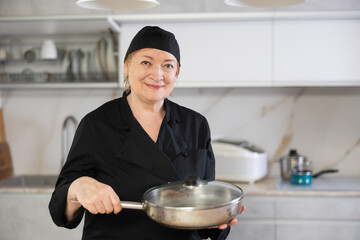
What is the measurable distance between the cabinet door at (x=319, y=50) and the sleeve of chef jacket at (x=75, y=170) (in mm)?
1652

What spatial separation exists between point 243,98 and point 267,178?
0.58m

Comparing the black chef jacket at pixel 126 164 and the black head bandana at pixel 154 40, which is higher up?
the black head bandana at pixel 154 40

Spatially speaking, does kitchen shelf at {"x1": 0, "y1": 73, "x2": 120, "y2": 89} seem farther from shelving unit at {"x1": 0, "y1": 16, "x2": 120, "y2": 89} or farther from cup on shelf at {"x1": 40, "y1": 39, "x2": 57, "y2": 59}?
cup on shelf at {"x1": 40, "y1": 39, "x2": 57, "y2": 59}

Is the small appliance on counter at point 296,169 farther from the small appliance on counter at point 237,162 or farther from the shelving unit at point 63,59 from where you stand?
the shelving unit at point 63,59

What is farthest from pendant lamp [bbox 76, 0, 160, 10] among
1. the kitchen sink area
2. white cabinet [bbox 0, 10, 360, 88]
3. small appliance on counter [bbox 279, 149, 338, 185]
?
the kitchen sink area

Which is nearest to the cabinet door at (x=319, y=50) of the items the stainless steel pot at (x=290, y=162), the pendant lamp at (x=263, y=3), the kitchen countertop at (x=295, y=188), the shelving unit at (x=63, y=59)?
the stainless steel pot at (x=290, y=162)

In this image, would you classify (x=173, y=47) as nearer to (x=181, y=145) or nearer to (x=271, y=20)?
(x=181, y=145)

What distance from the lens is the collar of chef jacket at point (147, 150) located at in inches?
54.4

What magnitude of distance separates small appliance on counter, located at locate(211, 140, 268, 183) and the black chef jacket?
134 centimetres

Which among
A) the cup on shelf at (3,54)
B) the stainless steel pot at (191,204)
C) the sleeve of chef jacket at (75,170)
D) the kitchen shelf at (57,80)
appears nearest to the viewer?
the stainless steel pot at (191,204)

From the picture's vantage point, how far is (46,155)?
3209 millimetres

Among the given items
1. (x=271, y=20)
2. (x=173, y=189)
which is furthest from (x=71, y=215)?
(x=271, y=20)

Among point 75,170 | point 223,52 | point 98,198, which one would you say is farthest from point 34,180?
point 98,198

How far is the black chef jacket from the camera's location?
4.43ft
